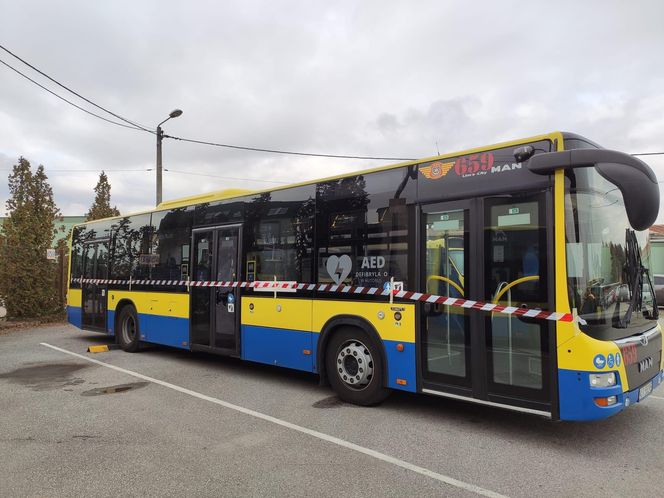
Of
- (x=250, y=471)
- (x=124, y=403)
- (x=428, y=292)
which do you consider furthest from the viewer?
(x=124, y=403)

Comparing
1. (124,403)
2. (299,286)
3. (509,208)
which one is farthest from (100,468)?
(509,208)

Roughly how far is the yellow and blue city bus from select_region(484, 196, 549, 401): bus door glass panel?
0.01m

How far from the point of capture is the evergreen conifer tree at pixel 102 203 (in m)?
20.7

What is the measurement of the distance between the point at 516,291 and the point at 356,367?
2.29m

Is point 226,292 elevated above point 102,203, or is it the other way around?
point 102,203

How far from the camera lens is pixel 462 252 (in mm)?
5078

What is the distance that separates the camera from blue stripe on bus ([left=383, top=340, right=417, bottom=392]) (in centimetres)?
538

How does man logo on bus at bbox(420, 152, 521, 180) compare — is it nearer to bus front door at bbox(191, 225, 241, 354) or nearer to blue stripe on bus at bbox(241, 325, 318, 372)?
blue stripe on bus at bbox(241, 325, 318, 372)

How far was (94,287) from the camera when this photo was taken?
11484 mm

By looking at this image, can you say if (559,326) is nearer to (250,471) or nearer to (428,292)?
(428,292)

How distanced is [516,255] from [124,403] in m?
5.12

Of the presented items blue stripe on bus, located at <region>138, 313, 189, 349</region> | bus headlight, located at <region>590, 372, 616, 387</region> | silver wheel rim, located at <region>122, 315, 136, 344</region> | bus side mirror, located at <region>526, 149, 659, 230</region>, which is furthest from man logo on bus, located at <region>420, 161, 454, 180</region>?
silver wheel rim, located at <region>122, 315, 136, 344</region>

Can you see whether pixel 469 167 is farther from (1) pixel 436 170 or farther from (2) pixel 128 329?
(2) pixel 128 329

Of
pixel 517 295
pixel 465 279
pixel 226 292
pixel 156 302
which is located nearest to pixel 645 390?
pixel 517 295
